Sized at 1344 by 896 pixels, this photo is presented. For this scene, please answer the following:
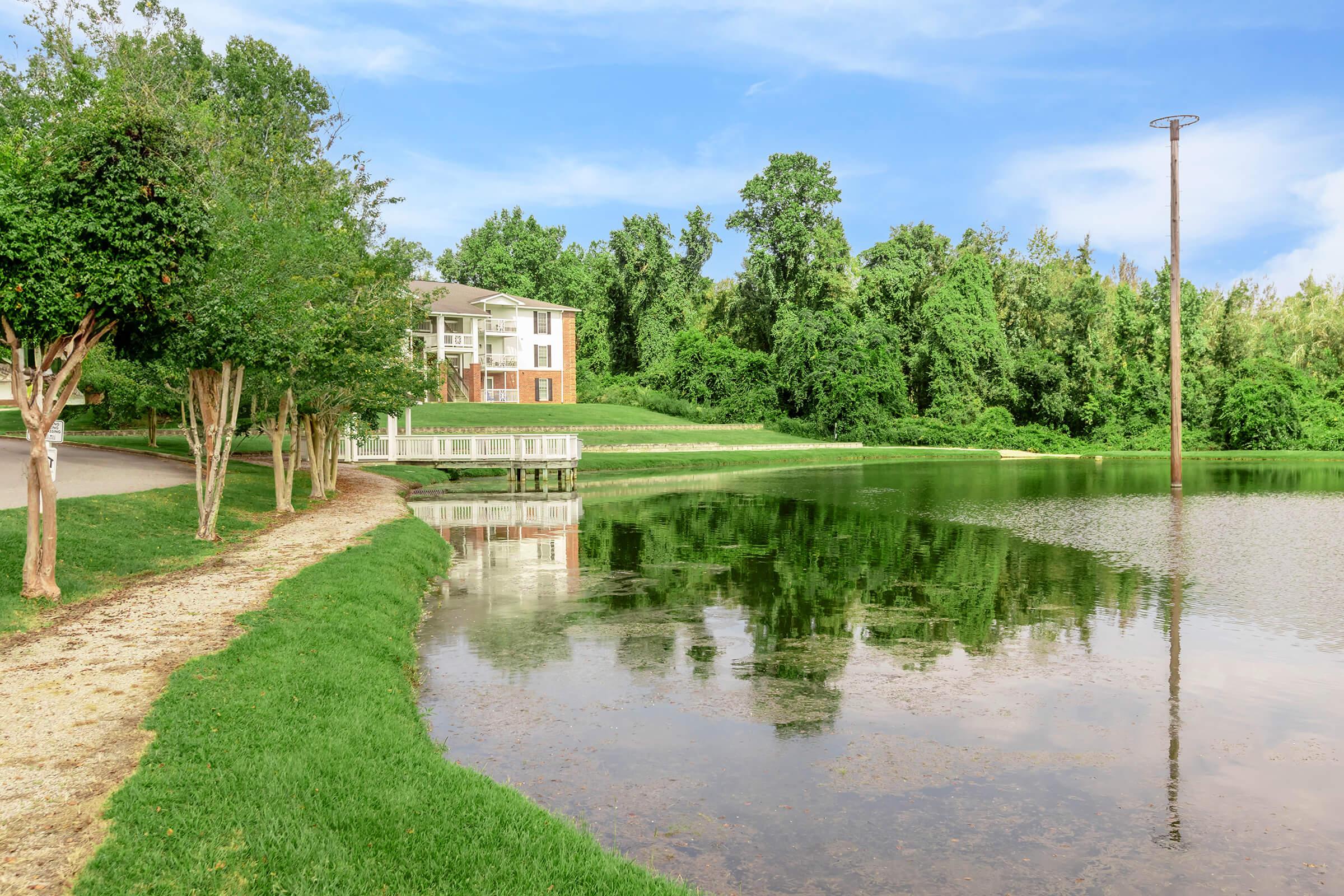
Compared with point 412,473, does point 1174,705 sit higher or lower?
lower

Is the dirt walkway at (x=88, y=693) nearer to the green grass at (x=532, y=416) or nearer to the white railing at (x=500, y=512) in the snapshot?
the white railing at (x=500, y=512)

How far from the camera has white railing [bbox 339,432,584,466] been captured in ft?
115

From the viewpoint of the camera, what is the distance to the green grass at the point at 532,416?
53.9m

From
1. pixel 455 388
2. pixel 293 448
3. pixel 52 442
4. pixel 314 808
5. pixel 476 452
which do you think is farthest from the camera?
pixel 455 388

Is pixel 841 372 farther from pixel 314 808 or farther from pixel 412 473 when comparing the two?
pixel 314 808

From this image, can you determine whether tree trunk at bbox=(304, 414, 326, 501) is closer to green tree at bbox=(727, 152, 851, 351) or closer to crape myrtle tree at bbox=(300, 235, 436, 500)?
crape myrtle tree at bbox=(300, 235, 436, 500)

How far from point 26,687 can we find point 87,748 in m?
2.08

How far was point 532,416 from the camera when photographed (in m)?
57.2

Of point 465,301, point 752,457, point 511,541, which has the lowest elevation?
point 511,541

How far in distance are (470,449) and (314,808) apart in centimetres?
2951

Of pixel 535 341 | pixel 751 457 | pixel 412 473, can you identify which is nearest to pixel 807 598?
pixel 412 473

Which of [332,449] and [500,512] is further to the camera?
[332,449]

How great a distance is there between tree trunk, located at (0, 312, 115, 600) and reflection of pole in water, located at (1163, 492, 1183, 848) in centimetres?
1213

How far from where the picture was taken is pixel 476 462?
3512 cm
